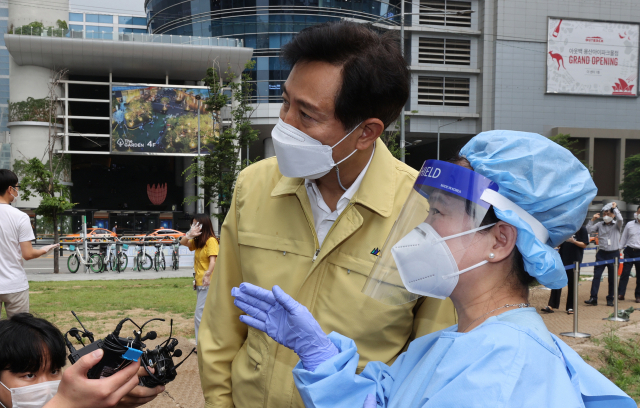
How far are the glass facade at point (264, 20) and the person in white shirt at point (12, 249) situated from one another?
118 ft

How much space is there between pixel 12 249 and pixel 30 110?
36.8m

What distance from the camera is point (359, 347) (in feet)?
6.20

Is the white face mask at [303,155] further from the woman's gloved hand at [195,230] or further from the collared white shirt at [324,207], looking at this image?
the woman's gloved hand at [195,230]

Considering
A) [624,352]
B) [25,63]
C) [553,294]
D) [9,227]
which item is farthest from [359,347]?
[25,63]

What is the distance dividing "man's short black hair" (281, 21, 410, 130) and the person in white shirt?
4161 millimetres

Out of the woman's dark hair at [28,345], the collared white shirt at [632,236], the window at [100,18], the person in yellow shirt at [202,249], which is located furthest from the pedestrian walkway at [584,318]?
the window at [100,18]

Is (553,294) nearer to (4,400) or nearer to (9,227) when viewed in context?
(9,227)

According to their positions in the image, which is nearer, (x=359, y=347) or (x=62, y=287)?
(x=359, y=347)

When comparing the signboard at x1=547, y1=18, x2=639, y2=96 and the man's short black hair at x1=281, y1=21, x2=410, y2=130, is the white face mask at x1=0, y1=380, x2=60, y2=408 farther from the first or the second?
the signboard at x1=547, y1=18, x2=639, y2=96

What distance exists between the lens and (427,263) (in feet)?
5.00

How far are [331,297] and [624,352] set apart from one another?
5.32 metres

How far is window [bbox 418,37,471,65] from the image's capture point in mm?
43625

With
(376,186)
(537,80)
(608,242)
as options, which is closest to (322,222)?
(376,186)

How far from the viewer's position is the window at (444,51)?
43.6 meters
